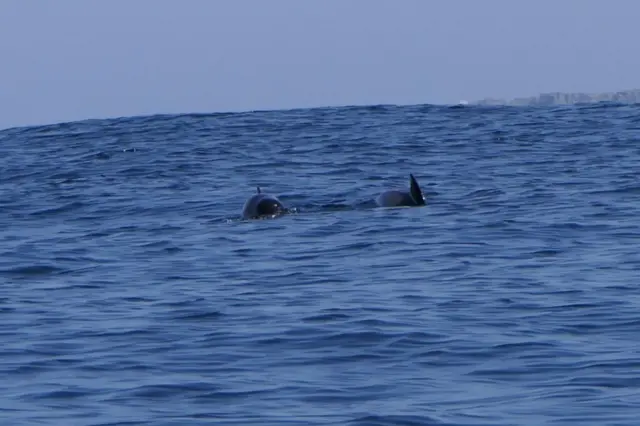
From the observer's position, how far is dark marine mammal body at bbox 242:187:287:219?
24.1 metres

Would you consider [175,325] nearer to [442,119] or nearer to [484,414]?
[484,414]

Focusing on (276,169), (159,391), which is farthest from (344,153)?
(159,391)

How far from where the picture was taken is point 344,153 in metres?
35.3

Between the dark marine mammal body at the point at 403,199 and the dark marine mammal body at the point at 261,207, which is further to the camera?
the dark marine mammal body at the point at 403,199

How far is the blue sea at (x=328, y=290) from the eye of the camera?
11.5 metres

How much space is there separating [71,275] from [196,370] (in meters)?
6.45

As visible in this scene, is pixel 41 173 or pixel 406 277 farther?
pixel 41 173

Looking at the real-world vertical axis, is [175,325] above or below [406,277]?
below

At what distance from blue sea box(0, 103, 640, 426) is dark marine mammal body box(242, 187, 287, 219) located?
261 mm

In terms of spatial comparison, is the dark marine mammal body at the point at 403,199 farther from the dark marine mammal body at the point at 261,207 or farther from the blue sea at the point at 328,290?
the dark marine mammal body at the point at 261,207

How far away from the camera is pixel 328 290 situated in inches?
659

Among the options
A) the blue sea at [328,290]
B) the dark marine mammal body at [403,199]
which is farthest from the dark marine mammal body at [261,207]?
the dark marine mammal body at [403,199]

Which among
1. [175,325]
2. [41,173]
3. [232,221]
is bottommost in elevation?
[175,325]

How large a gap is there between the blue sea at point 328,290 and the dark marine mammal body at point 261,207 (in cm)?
26
